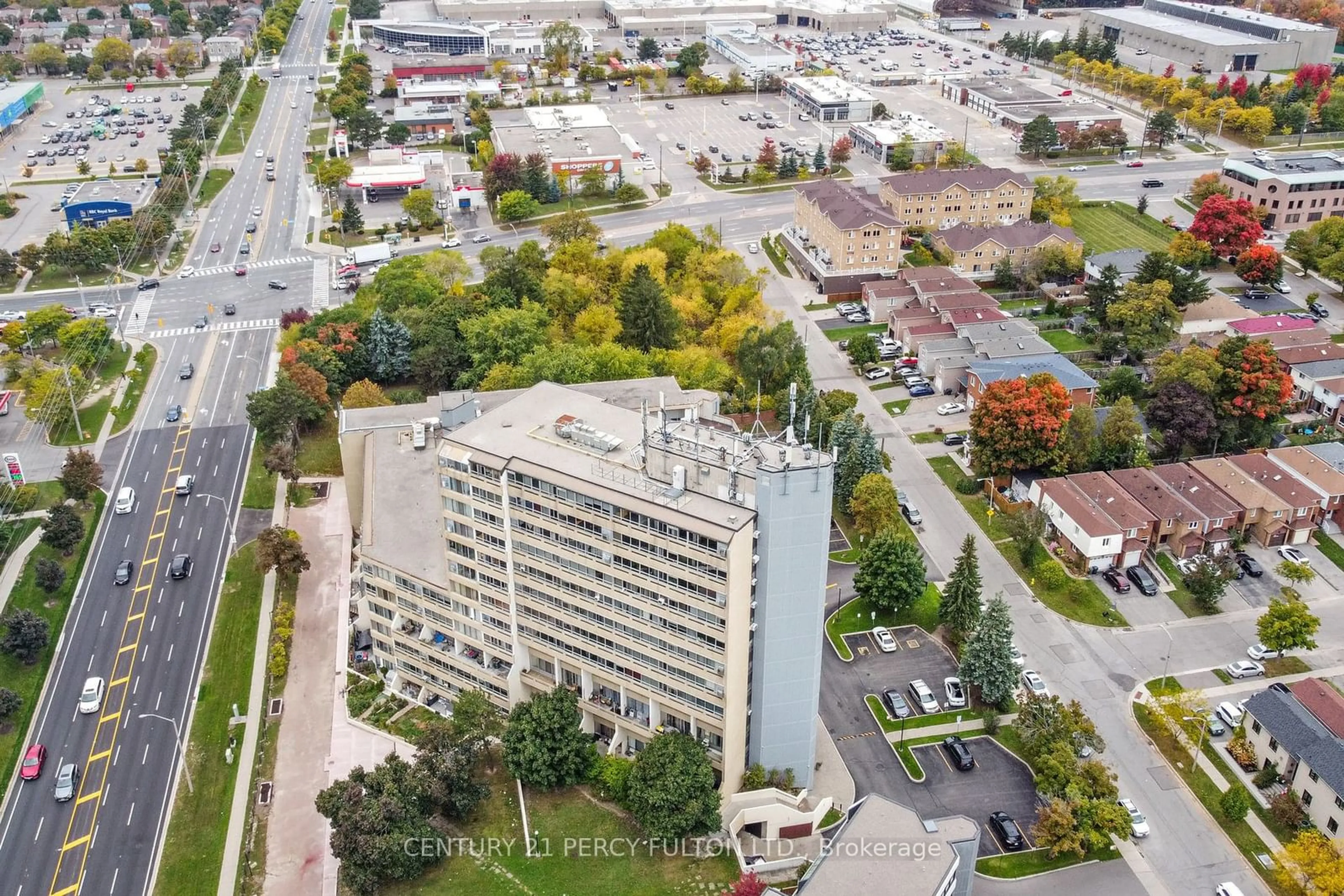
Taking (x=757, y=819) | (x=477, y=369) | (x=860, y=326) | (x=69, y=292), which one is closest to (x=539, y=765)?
(x=757, y=819)

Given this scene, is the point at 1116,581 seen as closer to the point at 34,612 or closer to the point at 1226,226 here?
the point at 1226,226

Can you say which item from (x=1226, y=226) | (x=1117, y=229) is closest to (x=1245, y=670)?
(x=1226, y=226)

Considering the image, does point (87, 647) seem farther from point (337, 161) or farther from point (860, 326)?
point (337, 161)

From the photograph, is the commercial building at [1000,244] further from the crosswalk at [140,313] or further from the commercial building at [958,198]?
the crosswalk at [140,313]

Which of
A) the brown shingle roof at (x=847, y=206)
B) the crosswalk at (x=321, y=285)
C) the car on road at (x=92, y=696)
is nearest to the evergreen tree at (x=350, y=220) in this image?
the crosswalk at (x=321, y=285)

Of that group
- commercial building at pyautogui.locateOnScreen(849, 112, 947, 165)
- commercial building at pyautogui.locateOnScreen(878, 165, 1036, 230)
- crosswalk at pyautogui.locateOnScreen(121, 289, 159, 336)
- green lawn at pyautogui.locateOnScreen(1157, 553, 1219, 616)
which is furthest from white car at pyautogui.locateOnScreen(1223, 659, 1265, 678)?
commercial building at pyautogui.locateOnScreen(849, 112, 947, 165)

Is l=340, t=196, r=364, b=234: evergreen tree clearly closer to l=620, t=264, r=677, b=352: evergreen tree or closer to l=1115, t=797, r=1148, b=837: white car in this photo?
l=620, t=264, r=677, b=352: evergreen tree

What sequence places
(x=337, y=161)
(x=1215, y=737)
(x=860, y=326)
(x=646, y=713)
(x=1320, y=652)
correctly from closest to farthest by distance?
(x=646, y=713) < (x=1215, y=737) < (x=1320, y=652) < (x=860, y=326) < (x=337, y=161)
